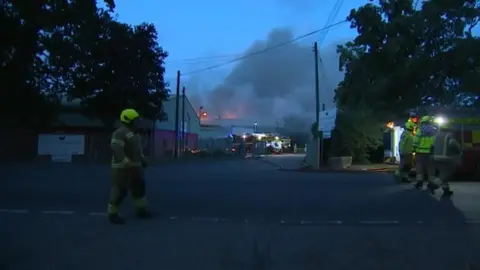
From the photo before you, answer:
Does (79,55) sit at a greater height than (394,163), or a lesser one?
greater

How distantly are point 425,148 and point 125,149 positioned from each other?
26.0 ft

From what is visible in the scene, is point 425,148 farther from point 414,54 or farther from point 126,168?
point 414,54

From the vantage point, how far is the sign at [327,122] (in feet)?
96.8

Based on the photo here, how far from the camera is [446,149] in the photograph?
12281 millimetres

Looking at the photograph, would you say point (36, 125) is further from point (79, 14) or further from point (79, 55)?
point (79, 14)

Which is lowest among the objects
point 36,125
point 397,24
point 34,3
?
point 36,125

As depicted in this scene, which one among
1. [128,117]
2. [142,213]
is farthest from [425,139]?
[128,117]

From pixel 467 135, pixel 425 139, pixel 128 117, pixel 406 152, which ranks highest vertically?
pixel 467 135

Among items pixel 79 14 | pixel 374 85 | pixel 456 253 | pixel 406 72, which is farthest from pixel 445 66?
pixel 456 253

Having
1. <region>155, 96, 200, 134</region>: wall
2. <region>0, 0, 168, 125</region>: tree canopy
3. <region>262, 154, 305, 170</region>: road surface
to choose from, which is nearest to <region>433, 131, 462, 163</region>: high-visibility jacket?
<region>262, 154, 305, 170</region>: road surface

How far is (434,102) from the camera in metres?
26.6

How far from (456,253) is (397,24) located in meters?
19.3

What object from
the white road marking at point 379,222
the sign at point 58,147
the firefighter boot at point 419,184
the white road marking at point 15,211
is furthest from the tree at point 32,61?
the white road marking at point 379,222

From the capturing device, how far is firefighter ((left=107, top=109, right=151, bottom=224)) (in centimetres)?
884
